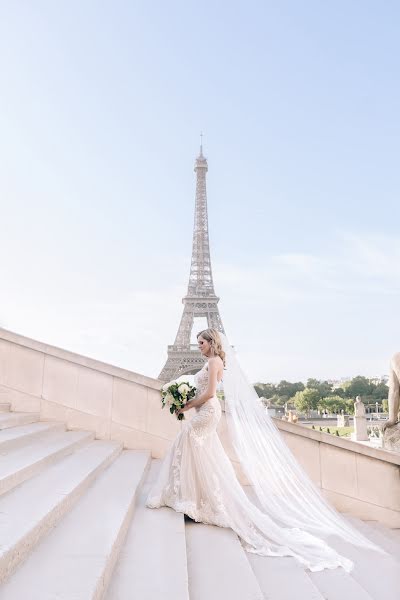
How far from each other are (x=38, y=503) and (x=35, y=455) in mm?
1273

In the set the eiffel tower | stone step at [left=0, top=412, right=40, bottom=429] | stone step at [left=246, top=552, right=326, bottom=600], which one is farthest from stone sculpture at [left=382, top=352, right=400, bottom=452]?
the eiffel tower

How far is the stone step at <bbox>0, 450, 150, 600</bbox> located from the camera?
2.20 m

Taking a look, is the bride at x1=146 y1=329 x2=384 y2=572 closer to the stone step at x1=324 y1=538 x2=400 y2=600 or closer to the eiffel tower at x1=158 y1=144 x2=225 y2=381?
the stone step at x1=324 y1=538 x2=400 y2=600

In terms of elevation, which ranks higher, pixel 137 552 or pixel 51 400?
pixel 51 400

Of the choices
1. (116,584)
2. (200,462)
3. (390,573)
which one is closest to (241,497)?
(200,462)

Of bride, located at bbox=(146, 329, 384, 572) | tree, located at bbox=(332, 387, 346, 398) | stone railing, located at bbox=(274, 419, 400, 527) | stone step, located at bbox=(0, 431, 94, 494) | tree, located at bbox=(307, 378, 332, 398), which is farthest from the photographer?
tree, located at bbox=(332, 387, 346, 398)

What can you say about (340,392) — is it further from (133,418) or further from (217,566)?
(217,566)

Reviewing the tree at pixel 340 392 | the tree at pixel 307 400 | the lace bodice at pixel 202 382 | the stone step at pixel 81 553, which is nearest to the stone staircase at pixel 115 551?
the stone step at pixel 81 553

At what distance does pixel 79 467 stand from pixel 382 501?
162 inches

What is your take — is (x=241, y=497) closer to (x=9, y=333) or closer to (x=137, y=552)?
(x=137, y=552)

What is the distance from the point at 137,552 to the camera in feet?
10.4

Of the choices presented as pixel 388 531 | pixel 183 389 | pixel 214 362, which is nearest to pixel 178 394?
pixel 183 389

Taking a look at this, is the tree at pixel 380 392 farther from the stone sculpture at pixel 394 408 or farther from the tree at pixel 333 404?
the stone sculpture at pixel 394 408

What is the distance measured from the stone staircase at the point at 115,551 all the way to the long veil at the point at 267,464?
0.37 metres
